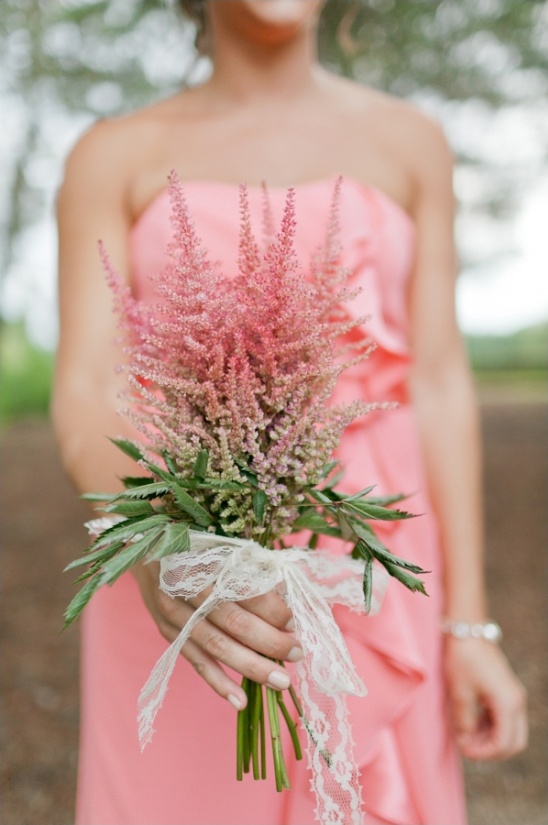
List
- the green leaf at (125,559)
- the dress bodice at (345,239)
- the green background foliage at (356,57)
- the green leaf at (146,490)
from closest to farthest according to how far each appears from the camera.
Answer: the green leaf at (125,559)
the green leaf at (146,490)
the dress bodice at (345,239)
the green background foliage at (356,57)

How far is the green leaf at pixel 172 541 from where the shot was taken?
3.61 ft

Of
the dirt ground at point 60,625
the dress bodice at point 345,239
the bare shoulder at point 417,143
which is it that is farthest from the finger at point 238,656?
the dirt ground at point 60,625

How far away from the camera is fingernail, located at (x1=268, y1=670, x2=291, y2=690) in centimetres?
125

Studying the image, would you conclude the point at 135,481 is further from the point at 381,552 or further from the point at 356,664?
the point at 356,664

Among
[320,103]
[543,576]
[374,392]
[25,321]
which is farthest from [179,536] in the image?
[25,321]

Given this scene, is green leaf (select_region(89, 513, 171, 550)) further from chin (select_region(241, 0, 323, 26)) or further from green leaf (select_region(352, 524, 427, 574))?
chin (select_region(241, 0, 323, 26))

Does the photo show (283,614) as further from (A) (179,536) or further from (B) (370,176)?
(B) (370,176)

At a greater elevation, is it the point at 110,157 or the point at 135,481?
the point at 110,157

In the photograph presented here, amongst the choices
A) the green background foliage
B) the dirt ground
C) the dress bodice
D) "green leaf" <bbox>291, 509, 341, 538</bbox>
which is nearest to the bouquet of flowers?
"green leaf" <bbox>291, 509, 341, 538</bbox>

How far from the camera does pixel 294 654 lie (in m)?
1.30

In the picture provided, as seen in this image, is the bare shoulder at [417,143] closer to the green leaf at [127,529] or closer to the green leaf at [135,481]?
the green leaf at [135,481]

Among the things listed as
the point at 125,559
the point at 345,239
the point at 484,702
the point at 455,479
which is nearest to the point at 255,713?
the point at 125,559

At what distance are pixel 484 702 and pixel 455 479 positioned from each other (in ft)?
1.78

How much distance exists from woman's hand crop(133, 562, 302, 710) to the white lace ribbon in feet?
0.09
